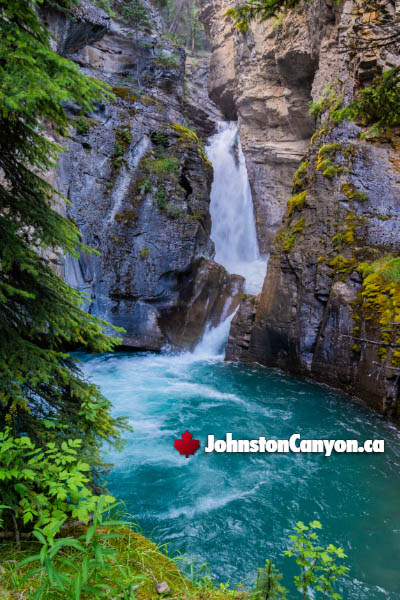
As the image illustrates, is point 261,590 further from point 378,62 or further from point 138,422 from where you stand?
point 378,62

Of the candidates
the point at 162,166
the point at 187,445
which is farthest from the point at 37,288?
the point at 162,166

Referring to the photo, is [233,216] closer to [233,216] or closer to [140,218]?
[233,216]

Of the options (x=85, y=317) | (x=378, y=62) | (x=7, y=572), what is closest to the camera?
(x=7, y=572)

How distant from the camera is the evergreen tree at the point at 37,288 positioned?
261 centimetres

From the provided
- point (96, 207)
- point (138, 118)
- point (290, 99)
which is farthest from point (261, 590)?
point (290, 99)

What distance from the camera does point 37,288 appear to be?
3.35 metres

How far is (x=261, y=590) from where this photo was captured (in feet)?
7.28

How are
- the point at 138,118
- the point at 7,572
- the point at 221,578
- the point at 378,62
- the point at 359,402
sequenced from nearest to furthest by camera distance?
the point at 7,572 → the point at 221,578 → the point at 359,402 → the point at 378,62 → the point at 138,118

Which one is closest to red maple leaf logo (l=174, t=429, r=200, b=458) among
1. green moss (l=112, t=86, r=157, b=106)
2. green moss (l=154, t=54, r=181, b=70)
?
green moss (l=112, t=86, r=157, b=106)

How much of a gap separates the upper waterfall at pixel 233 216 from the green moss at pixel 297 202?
342 inches

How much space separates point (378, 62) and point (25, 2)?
39.7 ft

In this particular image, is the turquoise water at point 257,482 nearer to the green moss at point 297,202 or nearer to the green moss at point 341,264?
the green moss at point 341,264

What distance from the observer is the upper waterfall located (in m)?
22.7

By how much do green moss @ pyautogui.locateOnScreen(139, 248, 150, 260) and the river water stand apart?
5.52 m
